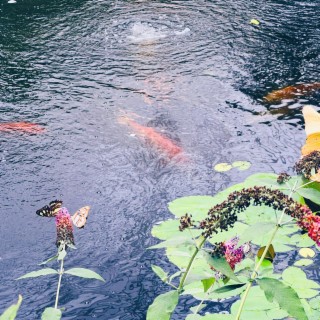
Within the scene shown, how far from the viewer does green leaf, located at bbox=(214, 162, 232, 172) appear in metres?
3.76

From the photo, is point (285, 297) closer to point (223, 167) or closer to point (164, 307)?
point (164, 307)

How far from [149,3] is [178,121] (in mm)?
3130

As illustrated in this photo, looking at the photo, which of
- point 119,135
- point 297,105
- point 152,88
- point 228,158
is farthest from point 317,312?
point 152,88

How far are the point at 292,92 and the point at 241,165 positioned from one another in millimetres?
1189

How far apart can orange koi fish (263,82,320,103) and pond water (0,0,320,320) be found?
0.09 m

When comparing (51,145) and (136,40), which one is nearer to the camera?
(51,145)

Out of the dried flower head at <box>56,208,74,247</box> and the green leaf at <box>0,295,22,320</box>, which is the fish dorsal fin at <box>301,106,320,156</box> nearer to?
the dried flower head at <box>56,208,74,247</box>

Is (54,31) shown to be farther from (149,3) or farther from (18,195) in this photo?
(18,195)

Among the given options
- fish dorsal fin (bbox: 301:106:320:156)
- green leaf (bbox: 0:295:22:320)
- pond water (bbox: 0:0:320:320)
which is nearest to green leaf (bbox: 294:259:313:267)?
pond water (bbox: 0:0:320:320)

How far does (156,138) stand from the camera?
415cm

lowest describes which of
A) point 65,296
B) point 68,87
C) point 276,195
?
point 65,296

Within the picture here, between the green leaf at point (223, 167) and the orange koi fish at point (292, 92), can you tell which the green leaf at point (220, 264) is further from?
the orange koi fish at point (292, 92)

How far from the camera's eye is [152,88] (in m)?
4.87

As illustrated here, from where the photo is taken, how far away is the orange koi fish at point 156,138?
13.1ft
